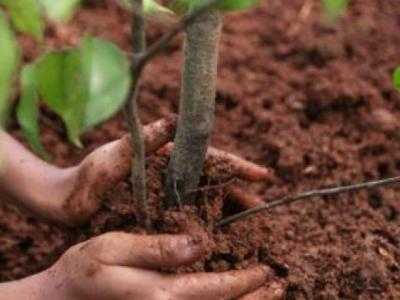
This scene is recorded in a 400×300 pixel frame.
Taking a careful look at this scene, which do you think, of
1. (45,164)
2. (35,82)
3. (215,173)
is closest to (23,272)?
(45,164)

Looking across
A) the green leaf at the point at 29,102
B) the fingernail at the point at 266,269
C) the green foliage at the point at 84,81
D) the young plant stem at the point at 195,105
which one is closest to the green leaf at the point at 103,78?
the green foliage at the point at 84,81

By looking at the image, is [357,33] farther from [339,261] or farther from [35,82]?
[35,82]

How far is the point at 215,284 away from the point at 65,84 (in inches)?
20.3

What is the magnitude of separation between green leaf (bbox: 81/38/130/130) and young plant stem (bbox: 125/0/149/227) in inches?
3.4

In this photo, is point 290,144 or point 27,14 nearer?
point 27,14

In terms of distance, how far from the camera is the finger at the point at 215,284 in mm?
1115

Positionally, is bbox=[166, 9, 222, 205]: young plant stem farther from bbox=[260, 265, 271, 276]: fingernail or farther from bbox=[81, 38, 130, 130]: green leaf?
bbox=[81, 38, 130, 130]: green leaf

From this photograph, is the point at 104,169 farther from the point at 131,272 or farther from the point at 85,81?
the point at 85,81

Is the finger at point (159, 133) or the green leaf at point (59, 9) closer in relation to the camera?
the green leaf at point (59, 9)

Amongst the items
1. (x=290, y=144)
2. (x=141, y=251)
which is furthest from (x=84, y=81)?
(x=290, y=144)

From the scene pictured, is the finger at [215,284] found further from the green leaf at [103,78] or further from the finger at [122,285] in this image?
the green leaf at [103,78]

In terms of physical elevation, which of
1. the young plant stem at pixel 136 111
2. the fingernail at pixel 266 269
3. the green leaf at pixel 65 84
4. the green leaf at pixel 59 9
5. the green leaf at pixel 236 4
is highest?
the green leaf at pixel 59 9

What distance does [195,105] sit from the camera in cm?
116

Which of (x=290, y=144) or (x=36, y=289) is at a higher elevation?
(x=36, y=289)
